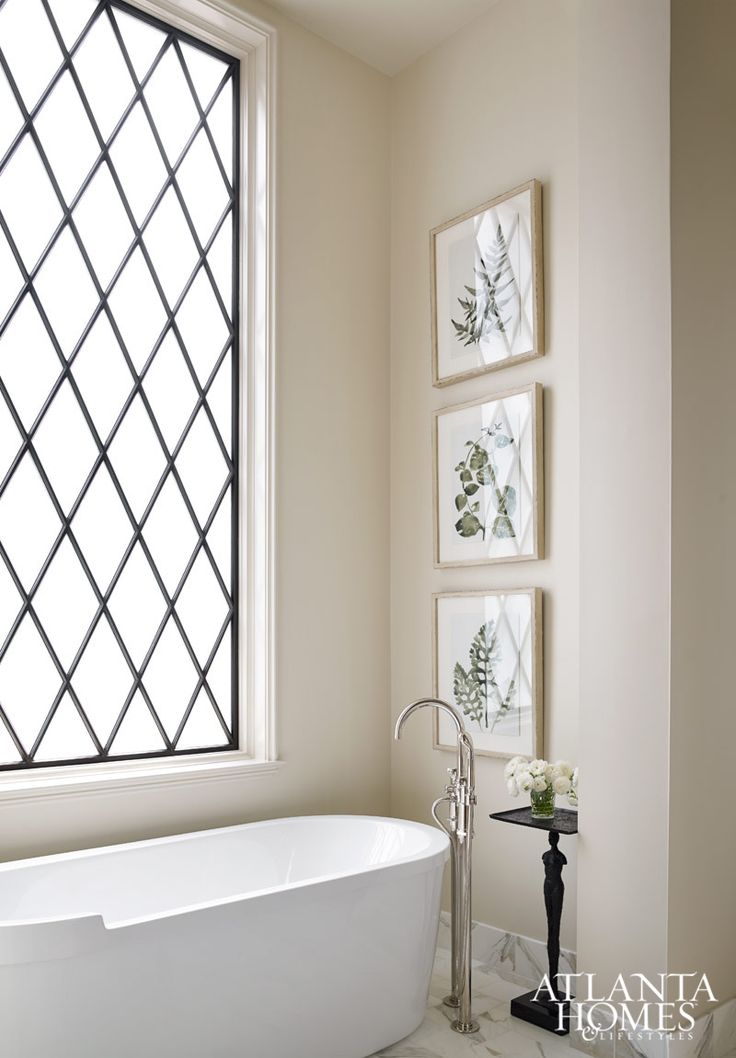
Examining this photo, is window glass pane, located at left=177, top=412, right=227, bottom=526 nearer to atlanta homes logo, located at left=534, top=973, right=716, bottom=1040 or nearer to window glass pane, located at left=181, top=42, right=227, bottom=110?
window glass pane, located at left=181, top=42, right=227, bottom=110

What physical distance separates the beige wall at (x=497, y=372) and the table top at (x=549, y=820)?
0.20 meters

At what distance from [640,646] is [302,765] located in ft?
4.55

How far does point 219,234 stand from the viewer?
323 centimetres

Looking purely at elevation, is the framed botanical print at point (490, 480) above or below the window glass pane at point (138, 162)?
below

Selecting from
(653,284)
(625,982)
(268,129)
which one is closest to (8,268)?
(268,129)

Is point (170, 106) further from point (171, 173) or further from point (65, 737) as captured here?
point (65, 737)

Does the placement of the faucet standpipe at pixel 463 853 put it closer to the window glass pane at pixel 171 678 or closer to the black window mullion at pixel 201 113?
the window glass pane at pixel 171 678

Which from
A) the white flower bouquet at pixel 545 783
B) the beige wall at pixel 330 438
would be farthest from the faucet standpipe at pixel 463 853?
the beige wall at pixel 330 438

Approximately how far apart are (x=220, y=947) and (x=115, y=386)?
1.69m

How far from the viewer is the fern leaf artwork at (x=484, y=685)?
2.96 meters

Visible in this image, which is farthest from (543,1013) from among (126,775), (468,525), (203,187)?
(203,187)

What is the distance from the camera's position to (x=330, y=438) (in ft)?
11.0

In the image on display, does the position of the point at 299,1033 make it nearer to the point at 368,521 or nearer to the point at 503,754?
the point at 503,754

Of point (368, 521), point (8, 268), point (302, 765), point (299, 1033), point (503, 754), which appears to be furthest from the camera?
point (368, 521)
